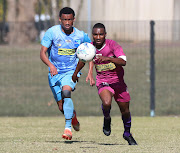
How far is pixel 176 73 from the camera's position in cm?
2002

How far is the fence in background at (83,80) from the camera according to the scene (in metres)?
Answer: 15.4

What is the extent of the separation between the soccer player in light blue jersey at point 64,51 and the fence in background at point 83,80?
5.47 meters

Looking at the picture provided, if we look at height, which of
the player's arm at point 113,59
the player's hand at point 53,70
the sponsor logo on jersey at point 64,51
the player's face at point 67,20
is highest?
the player's face at point 67,20

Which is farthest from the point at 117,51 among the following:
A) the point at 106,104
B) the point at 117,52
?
the point at 106,104

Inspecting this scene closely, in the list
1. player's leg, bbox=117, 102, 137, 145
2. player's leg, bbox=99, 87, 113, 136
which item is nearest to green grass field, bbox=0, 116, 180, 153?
player's leg, bbox=117, 102, 137, 145

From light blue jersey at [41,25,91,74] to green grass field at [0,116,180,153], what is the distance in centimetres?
129

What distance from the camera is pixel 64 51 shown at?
31.6 ft

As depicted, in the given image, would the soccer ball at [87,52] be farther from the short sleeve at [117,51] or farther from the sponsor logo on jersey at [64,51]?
the sponsor logo on jersey at [64,51]

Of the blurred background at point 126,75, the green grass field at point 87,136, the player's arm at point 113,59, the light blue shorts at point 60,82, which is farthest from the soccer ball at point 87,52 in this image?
the blurred background at point 126,75

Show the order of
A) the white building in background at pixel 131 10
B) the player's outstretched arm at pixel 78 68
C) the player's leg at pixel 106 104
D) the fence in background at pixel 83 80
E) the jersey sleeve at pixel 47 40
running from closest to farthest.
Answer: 1. the player's leg at pixel 106 104
2. the player's outstretched arm at pixel 78 68
3. the jersey sleeve at pixel 47 40
4. the fence in background at pixel 83 80
5. the white building in background at pixel 131 10

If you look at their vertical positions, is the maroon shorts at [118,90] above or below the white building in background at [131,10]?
below

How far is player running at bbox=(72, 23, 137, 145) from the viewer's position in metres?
8.88

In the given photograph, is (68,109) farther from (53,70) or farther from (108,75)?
(108,75)

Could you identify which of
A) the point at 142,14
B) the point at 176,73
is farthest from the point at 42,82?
the point at 142,14
